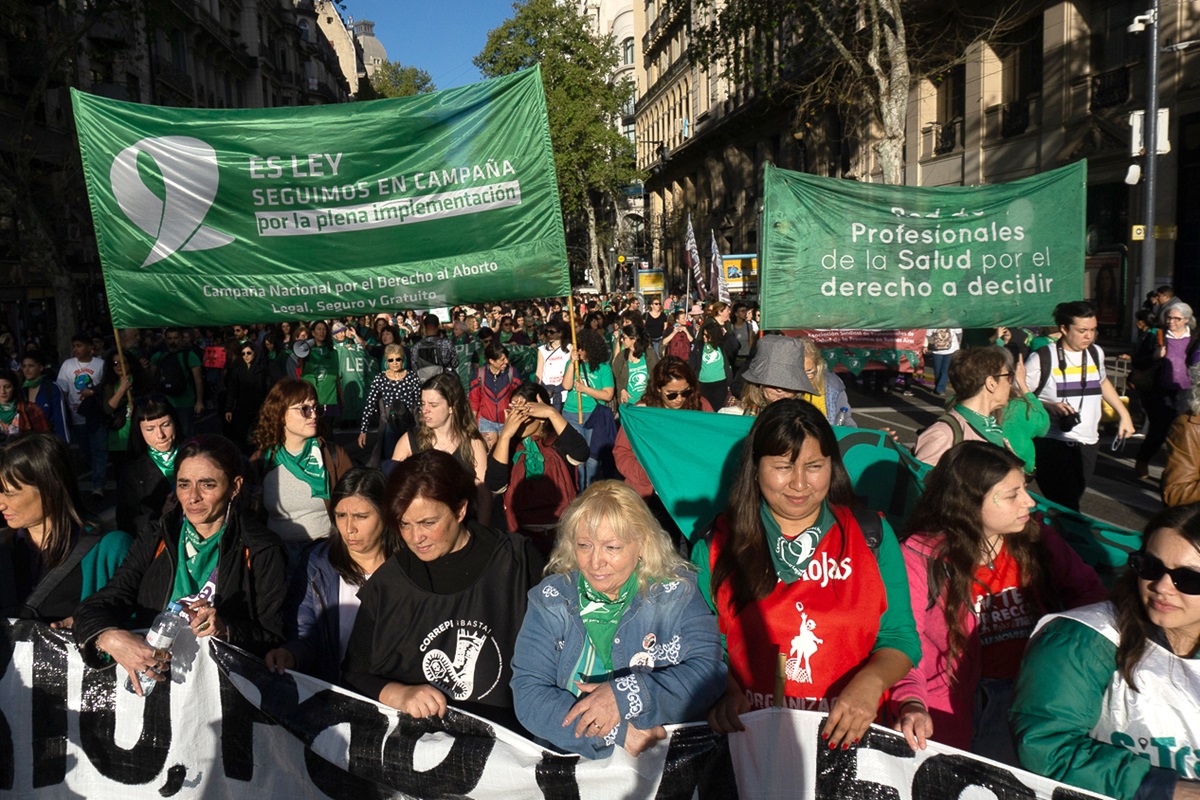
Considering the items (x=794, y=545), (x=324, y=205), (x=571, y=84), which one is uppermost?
(x=571, y=84)

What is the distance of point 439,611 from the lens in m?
3.01

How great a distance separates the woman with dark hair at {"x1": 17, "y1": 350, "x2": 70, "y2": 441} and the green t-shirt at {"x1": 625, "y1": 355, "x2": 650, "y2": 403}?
5.71m

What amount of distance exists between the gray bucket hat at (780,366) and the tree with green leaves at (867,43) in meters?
13.5

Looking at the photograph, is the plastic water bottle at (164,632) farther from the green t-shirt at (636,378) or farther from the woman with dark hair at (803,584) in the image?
the green t-shirt at (636,378)

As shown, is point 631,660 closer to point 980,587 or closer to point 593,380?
point 980,587

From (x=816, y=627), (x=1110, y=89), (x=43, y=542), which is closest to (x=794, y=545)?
(x=816, y=627)

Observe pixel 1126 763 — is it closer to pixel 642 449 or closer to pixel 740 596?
pixel 740 596

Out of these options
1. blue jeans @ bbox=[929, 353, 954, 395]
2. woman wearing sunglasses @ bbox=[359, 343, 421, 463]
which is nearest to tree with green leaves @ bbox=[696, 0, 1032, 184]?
blue jeans @ bbox=[929, 353, 954, 395]

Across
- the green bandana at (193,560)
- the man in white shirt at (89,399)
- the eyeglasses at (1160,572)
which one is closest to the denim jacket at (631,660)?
the eyeglasses at (1160,572)

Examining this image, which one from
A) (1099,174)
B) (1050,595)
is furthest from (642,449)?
(1099,174)

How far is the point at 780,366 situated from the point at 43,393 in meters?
8.38

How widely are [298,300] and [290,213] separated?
53cm

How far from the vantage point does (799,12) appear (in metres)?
19.5

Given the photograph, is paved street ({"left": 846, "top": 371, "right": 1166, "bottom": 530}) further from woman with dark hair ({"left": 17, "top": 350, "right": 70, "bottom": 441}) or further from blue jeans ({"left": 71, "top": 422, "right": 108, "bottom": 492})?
woman with dark hair ({"left": 17, "top": 350, "right": 70, "bottom": 441})
